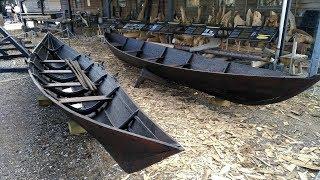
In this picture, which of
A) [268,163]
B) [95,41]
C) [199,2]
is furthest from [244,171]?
[95,41]

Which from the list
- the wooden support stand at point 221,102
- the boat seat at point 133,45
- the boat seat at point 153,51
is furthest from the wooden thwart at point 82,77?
the wooden support stand at point 221,102

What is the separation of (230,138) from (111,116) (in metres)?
2.22

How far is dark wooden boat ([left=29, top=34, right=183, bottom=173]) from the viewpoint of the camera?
9.64ft

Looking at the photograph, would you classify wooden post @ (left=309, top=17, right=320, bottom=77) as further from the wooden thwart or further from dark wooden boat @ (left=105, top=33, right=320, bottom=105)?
the wooden thwart

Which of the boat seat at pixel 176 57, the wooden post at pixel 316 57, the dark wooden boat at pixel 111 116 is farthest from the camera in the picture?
the boat seat at pixel 176 57

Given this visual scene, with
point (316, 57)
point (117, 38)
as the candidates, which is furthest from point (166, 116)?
point (117, 38)

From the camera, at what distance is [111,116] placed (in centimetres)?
446

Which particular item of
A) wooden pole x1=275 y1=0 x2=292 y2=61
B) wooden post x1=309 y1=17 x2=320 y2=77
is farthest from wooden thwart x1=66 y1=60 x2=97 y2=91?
wooden post x1=309 y1=17 x2=320 y2=77

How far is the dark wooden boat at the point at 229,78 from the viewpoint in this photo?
4.81m

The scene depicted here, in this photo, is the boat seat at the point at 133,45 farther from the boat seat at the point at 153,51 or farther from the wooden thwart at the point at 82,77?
the wooden thwart at the point at 82,77

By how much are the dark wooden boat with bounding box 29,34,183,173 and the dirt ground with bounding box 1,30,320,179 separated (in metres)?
0.71

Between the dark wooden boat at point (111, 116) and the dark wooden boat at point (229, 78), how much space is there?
6.15 ft

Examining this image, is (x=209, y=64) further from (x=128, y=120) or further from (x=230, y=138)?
(x=128, y=120)

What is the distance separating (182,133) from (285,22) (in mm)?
4887
